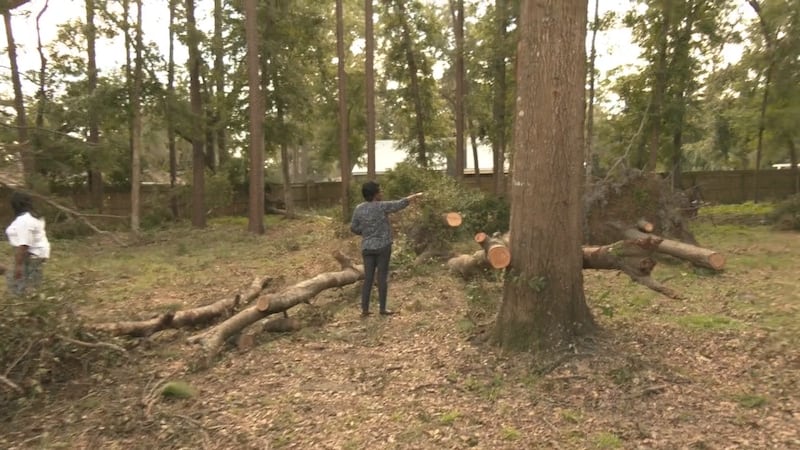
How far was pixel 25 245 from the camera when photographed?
6.36m

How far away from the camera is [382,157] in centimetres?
4719

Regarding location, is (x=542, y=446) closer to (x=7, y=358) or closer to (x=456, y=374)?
(x=456, y=374)

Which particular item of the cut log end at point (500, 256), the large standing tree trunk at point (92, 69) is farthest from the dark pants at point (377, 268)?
the large standing tree trunk at point (92, 69)

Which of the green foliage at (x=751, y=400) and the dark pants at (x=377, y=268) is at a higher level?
the dark pants at (x=377, y=268)

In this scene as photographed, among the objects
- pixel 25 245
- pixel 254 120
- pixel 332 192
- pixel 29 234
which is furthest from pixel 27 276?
pixel 332 192

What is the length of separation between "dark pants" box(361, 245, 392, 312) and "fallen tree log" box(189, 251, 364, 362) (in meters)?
0.75

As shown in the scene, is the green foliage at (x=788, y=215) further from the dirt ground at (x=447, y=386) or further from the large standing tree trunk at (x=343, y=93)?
the large standing tree trunk at (x=343, y=93)

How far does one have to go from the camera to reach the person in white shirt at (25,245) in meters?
6.27

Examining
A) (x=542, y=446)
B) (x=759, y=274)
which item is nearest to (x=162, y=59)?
(x=759, y=274)

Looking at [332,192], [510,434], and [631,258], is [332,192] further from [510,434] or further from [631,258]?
[510,434]

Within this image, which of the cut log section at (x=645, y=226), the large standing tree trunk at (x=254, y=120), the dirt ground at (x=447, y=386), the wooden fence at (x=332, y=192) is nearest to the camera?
the dirt ground at (x=447, y=386)

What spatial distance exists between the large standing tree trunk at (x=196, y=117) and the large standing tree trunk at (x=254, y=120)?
291 centimetres

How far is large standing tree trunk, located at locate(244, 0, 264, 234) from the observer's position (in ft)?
61.2

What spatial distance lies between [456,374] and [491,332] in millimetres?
763
